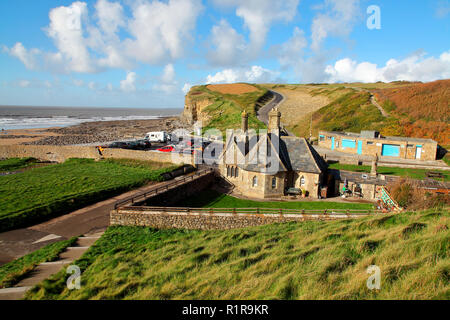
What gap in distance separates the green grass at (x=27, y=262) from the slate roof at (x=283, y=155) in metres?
17.8

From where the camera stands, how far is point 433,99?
54812 mm

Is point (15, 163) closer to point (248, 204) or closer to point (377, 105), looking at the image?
point (248, 204)

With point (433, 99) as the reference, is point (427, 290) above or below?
below

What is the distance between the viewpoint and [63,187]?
27.6 metres

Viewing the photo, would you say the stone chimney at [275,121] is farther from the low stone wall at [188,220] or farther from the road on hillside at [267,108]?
the road on hillside at [267,108]

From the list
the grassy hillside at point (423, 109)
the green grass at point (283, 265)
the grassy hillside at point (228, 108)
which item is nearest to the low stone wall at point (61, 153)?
the green grass at point (283, 265)

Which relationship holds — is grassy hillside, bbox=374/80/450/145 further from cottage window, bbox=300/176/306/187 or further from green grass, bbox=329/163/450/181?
cottage window, bbox=300/176/306/187

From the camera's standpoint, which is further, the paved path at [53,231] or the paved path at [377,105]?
the paved path at [377,105]

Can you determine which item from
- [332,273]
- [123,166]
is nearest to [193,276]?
[332,273]

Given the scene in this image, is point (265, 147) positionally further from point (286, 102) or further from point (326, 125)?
point (286, 102)

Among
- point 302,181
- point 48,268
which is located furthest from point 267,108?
point 48,268

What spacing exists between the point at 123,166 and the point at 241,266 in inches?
1238

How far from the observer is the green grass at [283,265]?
8297 mm

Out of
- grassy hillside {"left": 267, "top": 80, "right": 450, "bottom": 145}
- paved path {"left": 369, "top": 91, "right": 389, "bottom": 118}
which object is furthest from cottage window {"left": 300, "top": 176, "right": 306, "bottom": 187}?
paved path {"left": 369, "top": 91, "right": 389, "bottom": 118}
